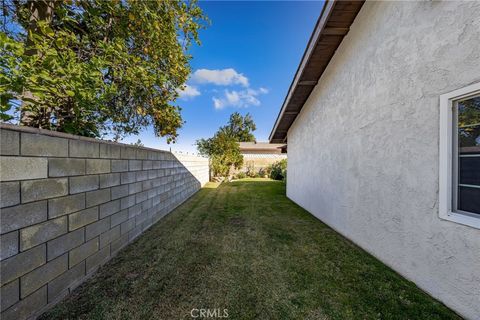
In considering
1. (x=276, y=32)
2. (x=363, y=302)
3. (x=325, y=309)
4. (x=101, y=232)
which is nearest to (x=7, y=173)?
(x=101, y=232)

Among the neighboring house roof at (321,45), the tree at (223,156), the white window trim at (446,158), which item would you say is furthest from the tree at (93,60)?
the tree at (223,156)

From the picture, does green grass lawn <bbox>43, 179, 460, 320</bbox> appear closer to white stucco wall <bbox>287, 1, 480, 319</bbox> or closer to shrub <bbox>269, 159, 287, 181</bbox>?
white stucco wall <bbox>287, 1, 480, 319</bbox>

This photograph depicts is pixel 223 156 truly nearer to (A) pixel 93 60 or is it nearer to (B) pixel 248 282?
(A) pixel 93 60

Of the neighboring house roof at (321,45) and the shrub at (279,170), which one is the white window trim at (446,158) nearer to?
the neighboring house roof at (321,45)

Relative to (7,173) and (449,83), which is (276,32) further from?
(7,173)

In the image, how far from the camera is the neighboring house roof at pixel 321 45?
10.6 feet

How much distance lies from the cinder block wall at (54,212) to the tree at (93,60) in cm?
67

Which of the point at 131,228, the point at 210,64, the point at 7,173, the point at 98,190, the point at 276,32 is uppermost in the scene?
the point at 276,32

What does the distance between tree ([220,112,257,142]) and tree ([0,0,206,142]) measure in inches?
1335

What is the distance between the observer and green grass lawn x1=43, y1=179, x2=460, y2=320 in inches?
73.5

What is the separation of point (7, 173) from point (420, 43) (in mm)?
4388

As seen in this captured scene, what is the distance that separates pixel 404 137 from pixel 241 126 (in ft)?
122

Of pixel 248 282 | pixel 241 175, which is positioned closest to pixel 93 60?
pixel 248 282

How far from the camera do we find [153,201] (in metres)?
4.52
